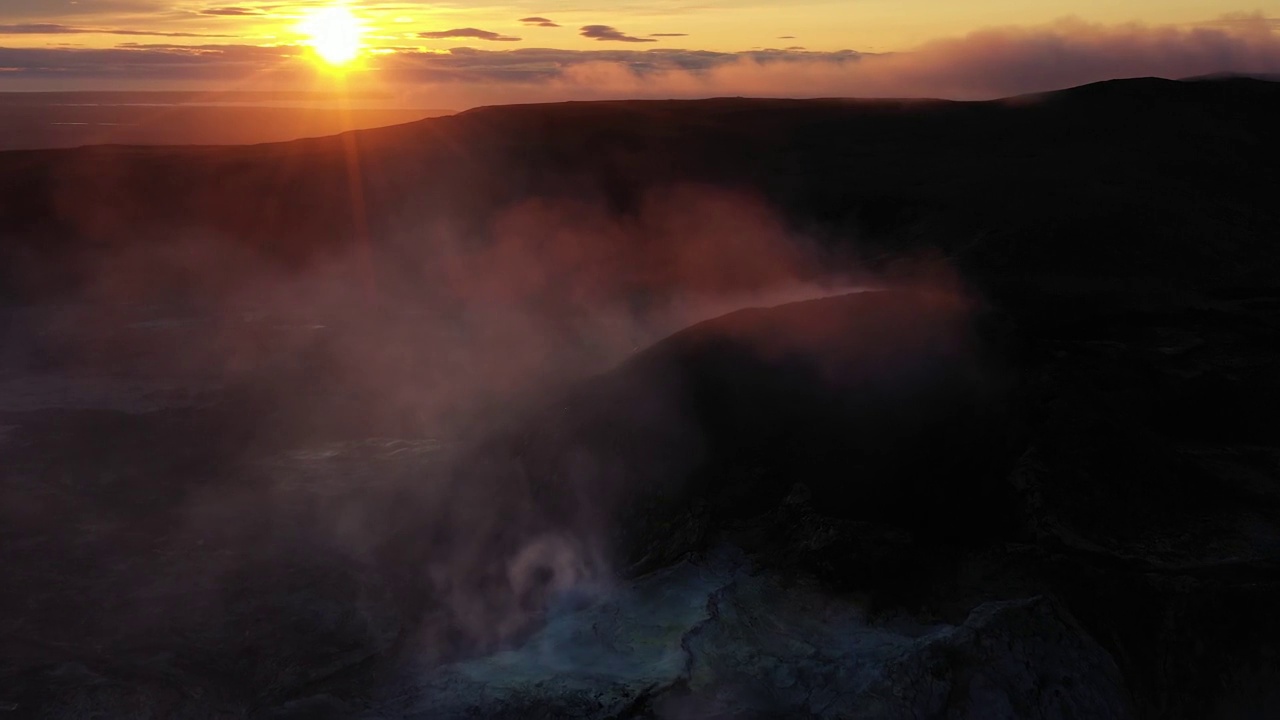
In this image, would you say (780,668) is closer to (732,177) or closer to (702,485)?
(702,485)

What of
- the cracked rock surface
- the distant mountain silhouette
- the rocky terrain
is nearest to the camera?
the cracked rock surface

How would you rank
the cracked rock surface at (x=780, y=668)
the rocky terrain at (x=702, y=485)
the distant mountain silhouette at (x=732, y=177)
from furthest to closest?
the distant mountain silhouette at (x=732, y=177), the rocky terrain at (x=702, y=485), the cracked rock surface at (x=780, y=668)

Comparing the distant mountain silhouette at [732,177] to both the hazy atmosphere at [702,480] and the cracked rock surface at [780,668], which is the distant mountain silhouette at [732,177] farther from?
the cracked rock surface at [780,668]

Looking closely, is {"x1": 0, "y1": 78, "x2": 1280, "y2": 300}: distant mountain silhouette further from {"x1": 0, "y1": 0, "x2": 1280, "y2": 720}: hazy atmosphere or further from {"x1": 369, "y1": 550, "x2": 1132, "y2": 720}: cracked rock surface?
{"x1": 369, "y1": 550, "x2": 1132, "y2": 720}: cracked rock surface

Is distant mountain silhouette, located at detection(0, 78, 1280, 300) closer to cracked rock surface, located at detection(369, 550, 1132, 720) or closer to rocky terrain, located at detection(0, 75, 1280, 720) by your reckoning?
rocky terrain, located at detection(0, 75, 1280, 720)

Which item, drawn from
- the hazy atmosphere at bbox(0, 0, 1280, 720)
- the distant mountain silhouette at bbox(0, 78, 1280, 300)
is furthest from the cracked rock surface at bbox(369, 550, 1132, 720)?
the distant mountain silhouette at bbox(0, 78, 1280, 300)

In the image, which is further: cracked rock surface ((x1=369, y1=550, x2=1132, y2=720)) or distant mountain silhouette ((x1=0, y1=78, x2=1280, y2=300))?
distant mountain silhouette ((x1=0, y1=78, x2=1280, y2=300))

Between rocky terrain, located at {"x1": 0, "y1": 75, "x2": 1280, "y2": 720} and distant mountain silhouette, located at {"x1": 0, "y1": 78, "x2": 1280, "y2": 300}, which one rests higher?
distant mountain silhouette, located at {"x1": 0, "y1": 78, "x2": 1280, "y2": 300}

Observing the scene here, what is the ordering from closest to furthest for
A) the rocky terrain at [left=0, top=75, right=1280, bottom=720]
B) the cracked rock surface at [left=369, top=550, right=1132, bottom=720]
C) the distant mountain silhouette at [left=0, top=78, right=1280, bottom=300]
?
the cracked rock surface at [left=369, top=550, right=1132, bottom=720]
the rocky terrain at [left=0, top=75, right=1280, bottom=720]
the distant mountain silhouette at [left=0, top=78, right=1280, bottom=300]

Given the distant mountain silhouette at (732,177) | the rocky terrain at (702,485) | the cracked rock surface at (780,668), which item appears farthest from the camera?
the distant mountain silhouette at (732,177)

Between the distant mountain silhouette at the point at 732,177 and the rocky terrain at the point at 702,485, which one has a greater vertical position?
the distant mountain silhouette at the point at 732,177

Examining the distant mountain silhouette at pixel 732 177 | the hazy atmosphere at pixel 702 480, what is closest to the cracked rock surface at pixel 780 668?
the hazy atmosphere at pixel 702 480
